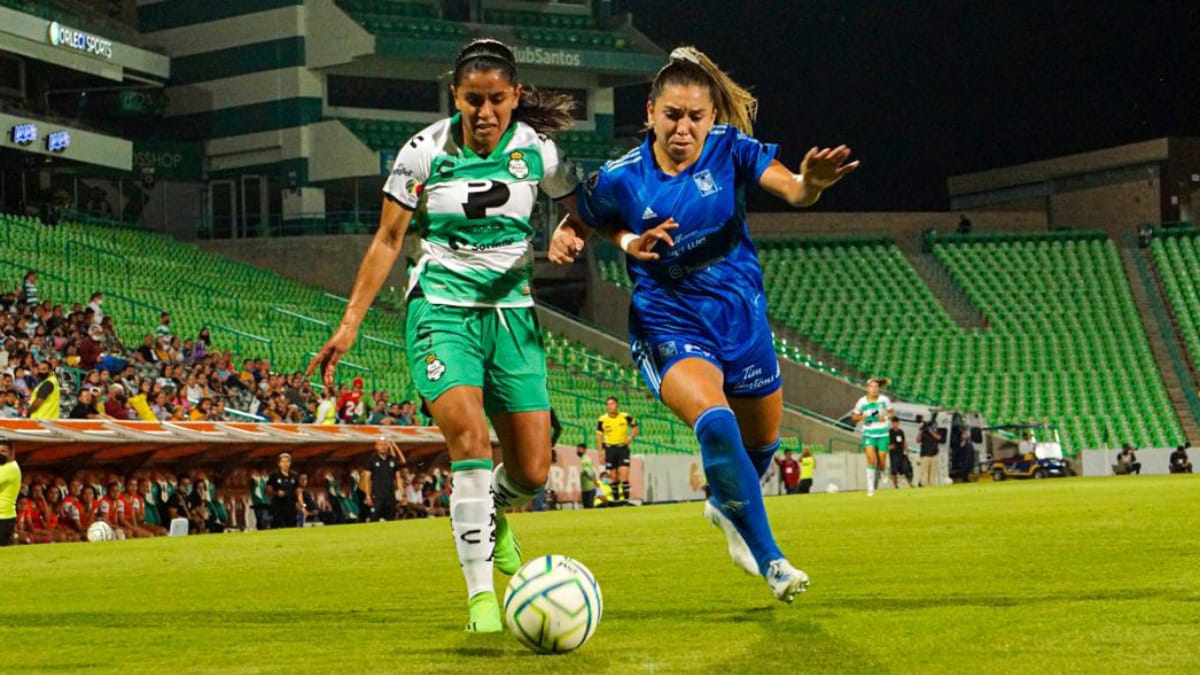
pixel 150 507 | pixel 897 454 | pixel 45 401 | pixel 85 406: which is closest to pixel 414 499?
pixel 150 507

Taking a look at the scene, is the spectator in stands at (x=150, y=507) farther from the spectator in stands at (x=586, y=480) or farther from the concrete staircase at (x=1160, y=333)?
the concrete staircase at (x=1160, y=333)

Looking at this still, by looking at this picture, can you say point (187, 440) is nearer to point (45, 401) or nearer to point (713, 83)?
point (45, 401)

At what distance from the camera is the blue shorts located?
816 cm

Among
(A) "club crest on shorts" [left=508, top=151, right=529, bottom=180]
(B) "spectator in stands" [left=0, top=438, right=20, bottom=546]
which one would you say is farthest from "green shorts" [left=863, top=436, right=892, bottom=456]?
(A) "club crest on shorts" [left=508, top=151, right=529, bottom=180]

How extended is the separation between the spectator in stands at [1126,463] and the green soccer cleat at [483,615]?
41.6m

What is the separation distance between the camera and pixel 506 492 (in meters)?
8.95

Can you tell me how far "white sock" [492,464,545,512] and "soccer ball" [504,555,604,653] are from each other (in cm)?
213

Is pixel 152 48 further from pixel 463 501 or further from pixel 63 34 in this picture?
pixel 463 501

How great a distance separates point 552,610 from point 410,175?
251 cm

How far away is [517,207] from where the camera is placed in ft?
26.9

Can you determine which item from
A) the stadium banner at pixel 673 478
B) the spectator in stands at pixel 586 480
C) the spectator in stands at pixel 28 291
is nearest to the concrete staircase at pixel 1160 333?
the stadium banner at pixel 673 478

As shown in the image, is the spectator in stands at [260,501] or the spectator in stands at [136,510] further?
the spectator in stands at [260,501]

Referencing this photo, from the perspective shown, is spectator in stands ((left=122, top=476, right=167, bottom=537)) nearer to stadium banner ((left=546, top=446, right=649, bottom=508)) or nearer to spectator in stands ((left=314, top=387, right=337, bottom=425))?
spectator in stands ((left=314, top=387, right=337, bottom=425))

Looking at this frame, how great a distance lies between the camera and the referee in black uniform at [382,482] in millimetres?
28125
